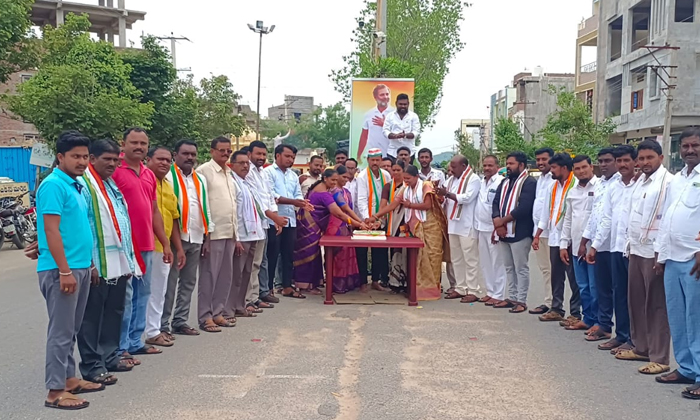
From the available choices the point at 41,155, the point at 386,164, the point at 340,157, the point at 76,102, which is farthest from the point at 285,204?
the point at 41,155

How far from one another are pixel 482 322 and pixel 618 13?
27.9m

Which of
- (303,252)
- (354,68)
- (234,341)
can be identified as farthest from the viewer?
(354,68)

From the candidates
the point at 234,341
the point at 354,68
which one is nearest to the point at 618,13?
the point at 354,68

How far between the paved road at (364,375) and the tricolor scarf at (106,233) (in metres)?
0.91

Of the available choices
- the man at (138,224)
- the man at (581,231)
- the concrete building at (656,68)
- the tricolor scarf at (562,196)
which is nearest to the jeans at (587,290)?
the man at (581,231)

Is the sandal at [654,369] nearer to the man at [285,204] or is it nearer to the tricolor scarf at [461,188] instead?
the tricolor scarf at [461,188]

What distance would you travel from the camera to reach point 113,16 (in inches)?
1325

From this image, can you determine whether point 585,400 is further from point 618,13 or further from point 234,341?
point 618,13

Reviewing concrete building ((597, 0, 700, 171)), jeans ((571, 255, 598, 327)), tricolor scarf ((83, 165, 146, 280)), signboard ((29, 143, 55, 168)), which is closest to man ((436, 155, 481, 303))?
jeans ((571, 255, 598, 327))

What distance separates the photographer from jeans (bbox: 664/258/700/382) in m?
4.72

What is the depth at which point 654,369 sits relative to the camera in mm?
5207

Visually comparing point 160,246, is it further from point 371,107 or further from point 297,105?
point 297,105

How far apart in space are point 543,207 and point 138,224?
15.1 feet

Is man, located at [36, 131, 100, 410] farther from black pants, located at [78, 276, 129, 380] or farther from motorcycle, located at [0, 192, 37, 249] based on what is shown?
motorcycle, located at [0, 192, 37, 249]
